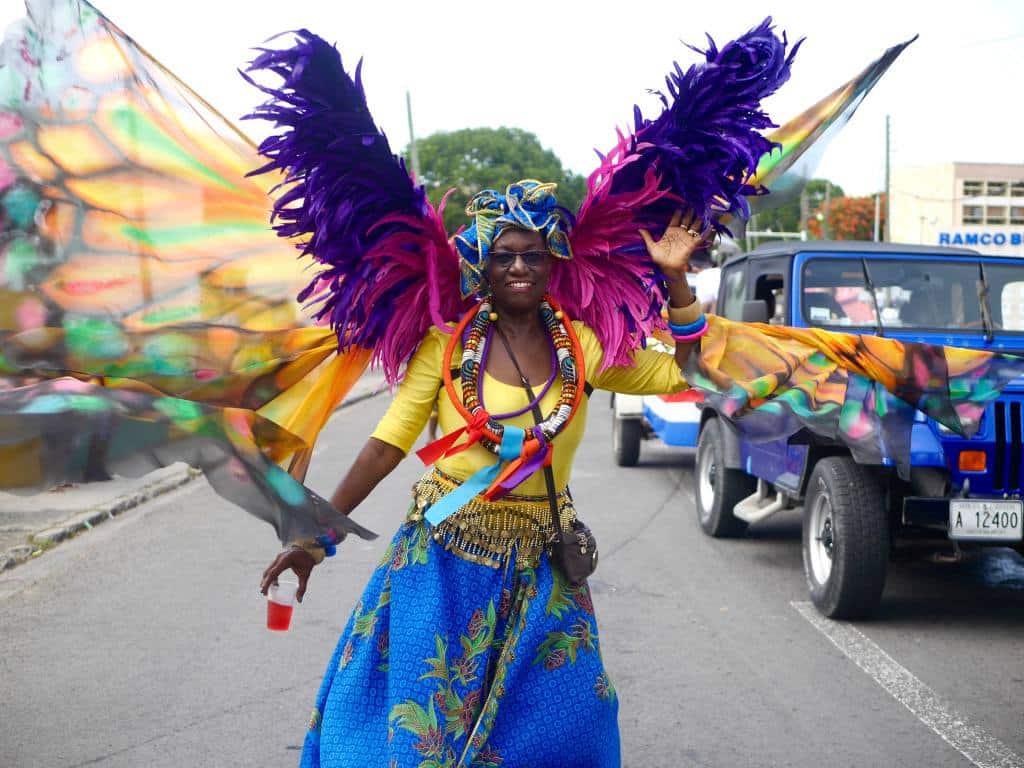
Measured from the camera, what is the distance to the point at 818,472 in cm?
662

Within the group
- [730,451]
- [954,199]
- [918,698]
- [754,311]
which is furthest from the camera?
[954,199]

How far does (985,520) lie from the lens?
19.3ft

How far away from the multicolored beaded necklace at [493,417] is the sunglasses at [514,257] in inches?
5.7

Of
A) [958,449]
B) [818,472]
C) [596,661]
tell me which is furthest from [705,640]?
[596,661]

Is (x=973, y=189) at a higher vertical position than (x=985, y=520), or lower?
higher

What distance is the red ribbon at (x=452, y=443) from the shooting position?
3150 mm

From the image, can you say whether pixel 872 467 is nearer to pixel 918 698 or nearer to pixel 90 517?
pixel 918 698

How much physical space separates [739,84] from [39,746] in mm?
3617

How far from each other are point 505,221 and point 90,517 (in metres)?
7.23

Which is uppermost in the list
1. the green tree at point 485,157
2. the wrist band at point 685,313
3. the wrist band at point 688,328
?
the green tree at point 485,157

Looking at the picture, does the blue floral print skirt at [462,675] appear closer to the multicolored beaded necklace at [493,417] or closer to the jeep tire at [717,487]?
the multicolored beaded necklace at [493,417]

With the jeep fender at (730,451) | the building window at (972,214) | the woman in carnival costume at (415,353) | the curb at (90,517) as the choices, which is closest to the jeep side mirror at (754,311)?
the jeep fender at (730,451)

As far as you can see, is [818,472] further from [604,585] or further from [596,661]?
[596,661]

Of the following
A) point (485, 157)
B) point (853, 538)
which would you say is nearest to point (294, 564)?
point (853, 538)
